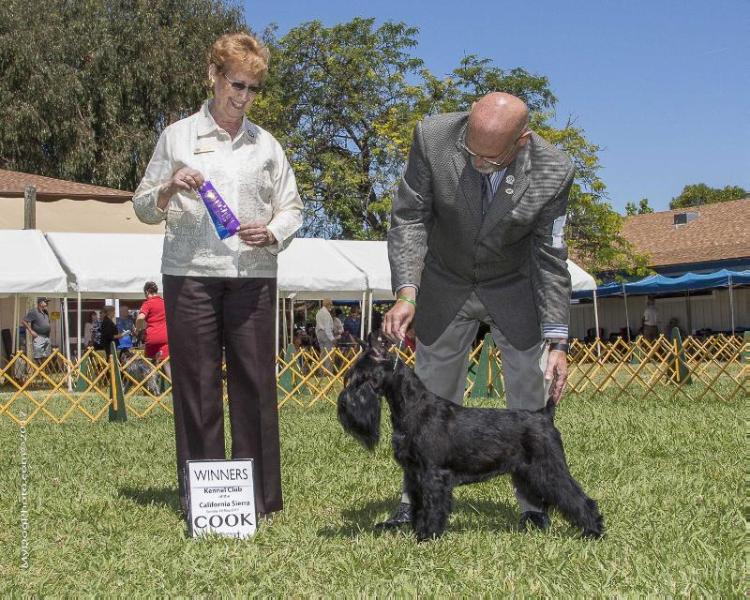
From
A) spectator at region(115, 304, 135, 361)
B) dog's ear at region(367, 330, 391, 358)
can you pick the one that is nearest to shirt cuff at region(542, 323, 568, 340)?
dog's ear at region(367, 330, 391, 358)

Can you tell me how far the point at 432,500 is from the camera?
3.32 metres

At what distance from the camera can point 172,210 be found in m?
3.91

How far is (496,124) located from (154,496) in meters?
2.65

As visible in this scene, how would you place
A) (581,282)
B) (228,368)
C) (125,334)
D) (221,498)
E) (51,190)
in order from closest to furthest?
1. (221,498)
2. (228,368)
3. (125,334)
4. (581,282)
5. (51,190)

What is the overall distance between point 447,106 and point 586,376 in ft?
51.8

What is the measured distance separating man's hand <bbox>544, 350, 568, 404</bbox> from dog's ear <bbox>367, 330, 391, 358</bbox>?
2.06 ft

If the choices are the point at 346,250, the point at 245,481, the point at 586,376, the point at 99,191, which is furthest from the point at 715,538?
the point at 99,191

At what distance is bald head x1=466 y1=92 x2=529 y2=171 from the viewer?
310 cm

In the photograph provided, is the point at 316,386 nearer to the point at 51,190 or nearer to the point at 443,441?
the point at 443,441

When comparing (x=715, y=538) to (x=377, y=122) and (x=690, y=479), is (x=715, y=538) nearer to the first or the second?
(x=690, y=479)

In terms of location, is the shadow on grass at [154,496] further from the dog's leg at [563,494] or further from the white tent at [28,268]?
the white tent at [28,268]

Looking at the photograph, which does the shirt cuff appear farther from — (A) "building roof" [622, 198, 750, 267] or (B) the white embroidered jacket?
(A) "building roof" [622, 198, 750, 267]

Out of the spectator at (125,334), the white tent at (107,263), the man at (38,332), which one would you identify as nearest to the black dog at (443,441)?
the white tent at (107,263)

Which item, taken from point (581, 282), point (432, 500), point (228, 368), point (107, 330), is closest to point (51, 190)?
point (107, 330)
